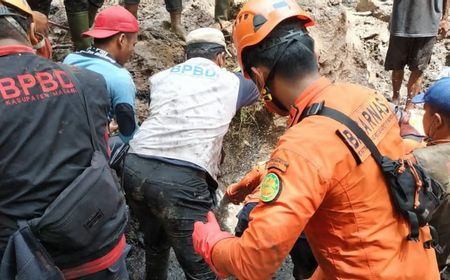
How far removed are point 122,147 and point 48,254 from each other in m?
1.80

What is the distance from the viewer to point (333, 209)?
1.71 m

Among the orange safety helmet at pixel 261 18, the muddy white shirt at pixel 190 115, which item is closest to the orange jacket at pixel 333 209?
the orange safety helmet at pixel 261 18

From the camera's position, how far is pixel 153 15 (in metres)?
6.13

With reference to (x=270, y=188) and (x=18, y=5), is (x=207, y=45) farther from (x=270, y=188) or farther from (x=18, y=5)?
(x=270, y=188)

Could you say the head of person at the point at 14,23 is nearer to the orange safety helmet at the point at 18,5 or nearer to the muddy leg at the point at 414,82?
the orange safety helmet at the point at 18,5

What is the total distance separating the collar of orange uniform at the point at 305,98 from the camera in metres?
1.80

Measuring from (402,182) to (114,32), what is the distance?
229cm

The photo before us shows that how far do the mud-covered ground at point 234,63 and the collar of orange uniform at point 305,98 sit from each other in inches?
98.0

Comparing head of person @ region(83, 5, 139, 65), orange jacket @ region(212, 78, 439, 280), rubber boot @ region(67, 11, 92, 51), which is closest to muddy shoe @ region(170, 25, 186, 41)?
rubber boot @ region(67, 11, 92, 51)

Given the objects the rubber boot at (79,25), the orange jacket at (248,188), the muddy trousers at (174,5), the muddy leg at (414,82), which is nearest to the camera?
the orange jacket at (248,188)

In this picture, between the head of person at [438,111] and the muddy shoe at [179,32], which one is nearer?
the head of person at [438,111]

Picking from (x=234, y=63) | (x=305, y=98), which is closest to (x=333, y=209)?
(x=305, y=98)

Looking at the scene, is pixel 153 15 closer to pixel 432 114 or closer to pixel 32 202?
pixel 432 114

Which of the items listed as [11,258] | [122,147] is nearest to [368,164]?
[11,258]
